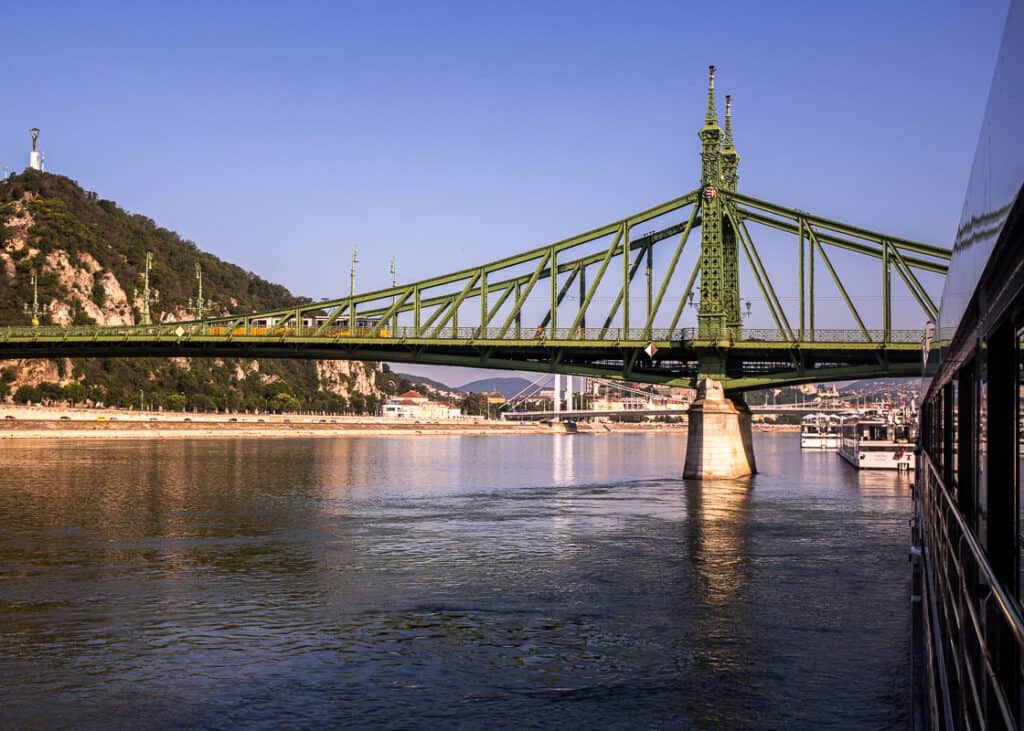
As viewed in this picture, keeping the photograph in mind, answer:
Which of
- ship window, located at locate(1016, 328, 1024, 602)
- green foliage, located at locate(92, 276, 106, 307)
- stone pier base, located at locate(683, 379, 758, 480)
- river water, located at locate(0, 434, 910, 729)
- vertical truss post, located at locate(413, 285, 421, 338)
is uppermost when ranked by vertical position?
green foliage, located at locate(92, 276, 106, 307)

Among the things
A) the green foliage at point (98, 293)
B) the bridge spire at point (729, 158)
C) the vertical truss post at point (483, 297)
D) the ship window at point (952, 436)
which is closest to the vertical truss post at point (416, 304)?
the vertical truss post at point (483, 297)

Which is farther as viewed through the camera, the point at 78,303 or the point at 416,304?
the point at 78,303

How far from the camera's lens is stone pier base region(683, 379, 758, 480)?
216ft

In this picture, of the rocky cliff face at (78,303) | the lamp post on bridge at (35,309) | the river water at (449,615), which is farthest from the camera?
the rocky cliff face at (78,303)

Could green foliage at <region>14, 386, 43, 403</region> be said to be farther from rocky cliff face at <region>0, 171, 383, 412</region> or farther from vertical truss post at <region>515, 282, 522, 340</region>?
vertical truss post at <region>515, 282, 522, 340</region>

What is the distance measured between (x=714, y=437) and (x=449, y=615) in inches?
1807

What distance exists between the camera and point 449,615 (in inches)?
907

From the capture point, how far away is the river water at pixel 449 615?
16266mm

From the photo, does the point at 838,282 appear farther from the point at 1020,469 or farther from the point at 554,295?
the point at 1020,469

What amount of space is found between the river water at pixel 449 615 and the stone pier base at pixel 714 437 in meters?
15.3

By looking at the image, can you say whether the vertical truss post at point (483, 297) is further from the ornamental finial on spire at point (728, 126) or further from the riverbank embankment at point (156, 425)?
the riverbank embankment at point (156, 425)

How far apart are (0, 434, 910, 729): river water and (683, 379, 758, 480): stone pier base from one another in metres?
15.3

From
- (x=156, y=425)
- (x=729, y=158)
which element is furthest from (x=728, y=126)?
(x=156, y=425)

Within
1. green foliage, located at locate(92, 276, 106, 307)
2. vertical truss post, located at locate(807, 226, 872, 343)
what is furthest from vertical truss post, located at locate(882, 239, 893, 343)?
green foliage, located at locate(92, 276, 106, 307)
